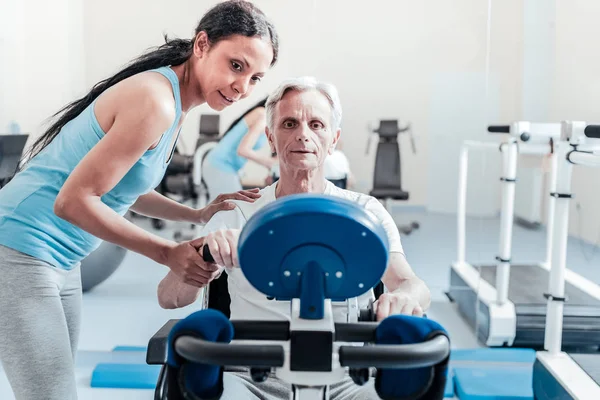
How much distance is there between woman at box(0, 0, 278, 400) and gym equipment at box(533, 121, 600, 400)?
1395mm

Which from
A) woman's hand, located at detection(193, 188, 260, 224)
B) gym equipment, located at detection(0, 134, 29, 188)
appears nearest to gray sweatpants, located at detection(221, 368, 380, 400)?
woman's hand, located at detection(193, 188, 260, 224)

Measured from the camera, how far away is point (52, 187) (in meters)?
1.27

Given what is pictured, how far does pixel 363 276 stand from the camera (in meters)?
0.78

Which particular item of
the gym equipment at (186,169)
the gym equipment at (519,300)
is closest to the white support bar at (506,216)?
the gym equipment at (519,300)

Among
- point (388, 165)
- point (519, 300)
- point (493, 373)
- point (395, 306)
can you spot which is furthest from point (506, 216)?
point (395, 306)

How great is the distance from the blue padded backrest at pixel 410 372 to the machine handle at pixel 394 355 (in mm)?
41

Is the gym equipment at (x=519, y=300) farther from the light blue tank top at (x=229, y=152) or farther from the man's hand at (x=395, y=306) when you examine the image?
the man's hand at (x=395, y=306)

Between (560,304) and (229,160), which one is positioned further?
(229,160)

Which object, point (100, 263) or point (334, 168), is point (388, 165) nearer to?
point (334, 168)

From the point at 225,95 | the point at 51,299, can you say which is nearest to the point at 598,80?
the point at 225,95

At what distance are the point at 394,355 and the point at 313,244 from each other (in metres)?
0.18

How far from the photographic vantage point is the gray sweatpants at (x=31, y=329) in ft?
4.08

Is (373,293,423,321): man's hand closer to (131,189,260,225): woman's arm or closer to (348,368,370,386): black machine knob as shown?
(348,368,370,386): black machine knob

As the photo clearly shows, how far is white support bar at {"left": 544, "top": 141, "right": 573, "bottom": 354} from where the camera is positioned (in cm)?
230
